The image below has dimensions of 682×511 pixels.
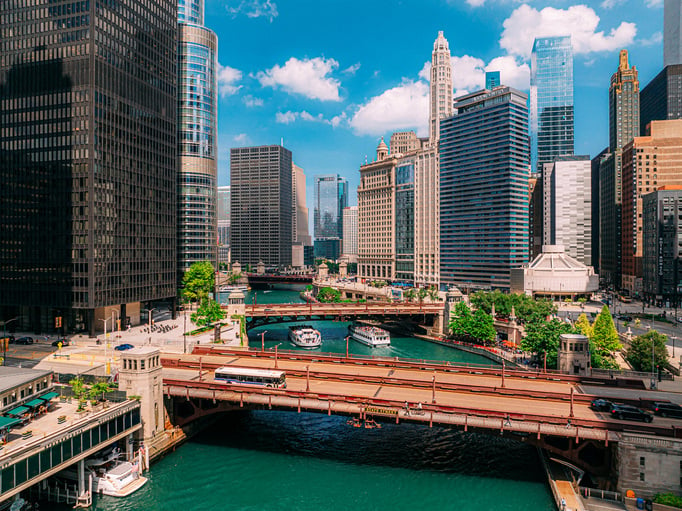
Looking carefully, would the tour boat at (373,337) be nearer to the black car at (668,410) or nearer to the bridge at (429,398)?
the bridge at (429,398)

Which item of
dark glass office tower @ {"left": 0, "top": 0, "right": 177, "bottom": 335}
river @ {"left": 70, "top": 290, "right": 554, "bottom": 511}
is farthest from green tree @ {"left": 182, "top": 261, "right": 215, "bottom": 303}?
river @ {"left": 70, "top": 290, "right": 554, "bottom": 511}

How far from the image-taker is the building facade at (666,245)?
169375 millimetres

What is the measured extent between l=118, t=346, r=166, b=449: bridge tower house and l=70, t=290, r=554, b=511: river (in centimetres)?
436

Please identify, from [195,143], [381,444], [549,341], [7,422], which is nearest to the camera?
[7,422]

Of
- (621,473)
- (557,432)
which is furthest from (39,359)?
(621,473)

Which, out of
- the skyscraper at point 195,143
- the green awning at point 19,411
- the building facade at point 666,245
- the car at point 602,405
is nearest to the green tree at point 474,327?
the car at point 602,405

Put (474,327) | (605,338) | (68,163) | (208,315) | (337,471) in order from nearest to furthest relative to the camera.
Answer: (337,471)
(605,338)
(68,163)
(208,315)
(474,327)

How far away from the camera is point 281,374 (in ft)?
200

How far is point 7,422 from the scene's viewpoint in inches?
1837

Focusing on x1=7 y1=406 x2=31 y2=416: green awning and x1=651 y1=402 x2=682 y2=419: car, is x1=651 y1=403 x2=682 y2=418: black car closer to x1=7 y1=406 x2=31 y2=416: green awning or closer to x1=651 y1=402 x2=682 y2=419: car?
x1=651 y1=402 x2=682 y2=419: car

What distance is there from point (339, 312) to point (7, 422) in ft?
293

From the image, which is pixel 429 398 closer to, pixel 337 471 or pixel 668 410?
pixel 337 471

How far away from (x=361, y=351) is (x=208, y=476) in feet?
235

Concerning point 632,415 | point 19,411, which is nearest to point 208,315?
point 19,411
